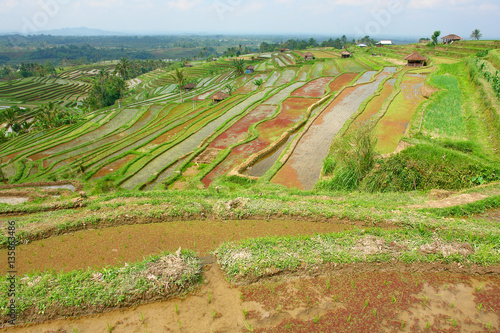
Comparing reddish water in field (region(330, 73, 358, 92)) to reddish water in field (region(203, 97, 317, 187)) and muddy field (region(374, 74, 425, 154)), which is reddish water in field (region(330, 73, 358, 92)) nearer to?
reddish water in field (region(203, 97, 317, 187))

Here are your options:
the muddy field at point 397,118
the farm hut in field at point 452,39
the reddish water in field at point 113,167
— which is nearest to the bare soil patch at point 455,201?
the muddy field at point 397,118

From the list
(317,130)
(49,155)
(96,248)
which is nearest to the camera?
(96,248)

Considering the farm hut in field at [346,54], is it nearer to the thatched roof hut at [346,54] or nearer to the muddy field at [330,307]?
the thatched roof hut at [346,54]

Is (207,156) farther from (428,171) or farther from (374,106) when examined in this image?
(374,106)

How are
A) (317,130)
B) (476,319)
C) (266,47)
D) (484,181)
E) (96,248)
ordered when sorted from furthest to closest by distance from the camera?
(266,47)
(317,130)
(484,181)
(96,248)
(476,319)

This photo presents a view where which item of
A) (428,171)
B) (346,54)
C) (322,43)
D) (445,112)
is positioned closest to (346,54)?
(346,54)

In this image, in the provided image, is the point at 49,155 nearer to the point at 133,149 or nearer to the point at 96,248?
the point at 133,149

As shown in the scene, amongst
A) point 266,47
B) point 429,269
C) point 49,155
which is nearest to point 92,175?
point 49,155

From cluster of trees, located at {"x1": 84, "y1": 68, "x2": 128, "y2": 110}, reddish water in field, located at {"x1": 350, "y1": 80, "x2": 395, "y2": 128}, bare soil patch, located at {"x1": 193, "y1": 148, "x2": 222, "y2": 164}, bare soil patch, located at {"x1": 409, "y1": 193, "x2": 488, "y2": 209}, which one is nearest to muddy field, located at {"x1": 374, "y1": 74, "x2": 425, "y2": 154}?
reddish water in field, located at {"x1": 350, "y1": 80, "x2": 395, "y2": 128}
